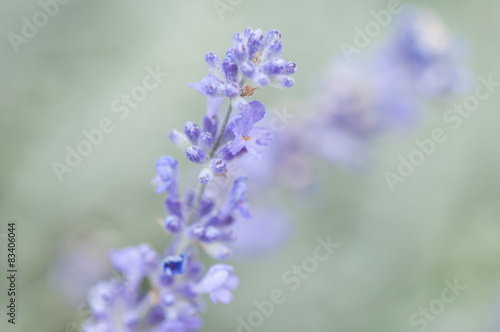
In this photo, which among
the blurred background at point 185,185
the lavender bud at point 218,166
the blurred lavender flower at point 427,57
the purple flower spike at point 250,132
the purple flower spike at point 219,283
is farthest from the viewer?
the blurred lavender flower at point 427,57

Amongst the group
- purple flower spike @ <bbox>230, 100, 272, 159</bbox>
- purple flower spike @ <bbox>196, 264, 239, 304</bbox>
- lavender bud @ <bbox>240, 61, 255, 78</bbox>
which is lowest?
purple flower spike @ <bbox>196, 264, 239, 304</bbox>

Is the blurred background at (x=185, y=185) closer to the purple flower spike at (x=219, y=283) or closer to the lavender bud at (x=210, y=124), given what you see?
the purple flower spike at (x=219, y=283)

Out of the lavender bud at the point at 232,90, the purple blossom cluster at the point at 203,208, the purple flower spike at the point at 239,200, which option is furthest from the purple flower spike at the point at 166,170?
the lavender bud at the point at 232,90

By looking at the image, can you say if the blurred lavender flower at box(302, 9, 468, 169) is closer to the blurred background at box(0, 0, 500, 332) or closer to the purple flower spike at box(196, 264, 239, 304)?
the blurred background at box(0, 0, 500, 332)

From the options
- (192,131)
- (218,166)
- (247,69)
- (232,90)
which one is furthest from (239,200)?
(247,69)

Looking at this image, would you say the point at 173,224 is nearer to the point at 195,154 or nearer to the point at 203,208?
the point at 203,208

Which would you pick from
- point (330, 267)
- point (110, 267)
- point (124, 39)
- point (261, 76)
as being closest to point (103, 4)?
point (124, 39)

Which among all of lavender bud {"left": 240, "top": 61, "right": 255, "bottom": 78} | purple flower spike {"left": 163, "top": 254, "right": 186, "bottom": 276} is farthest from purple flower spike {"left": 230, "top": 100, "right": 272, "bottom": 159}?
purple flower spike {"left": 163, "top": 254, "right": 186, "bottom": 276}
